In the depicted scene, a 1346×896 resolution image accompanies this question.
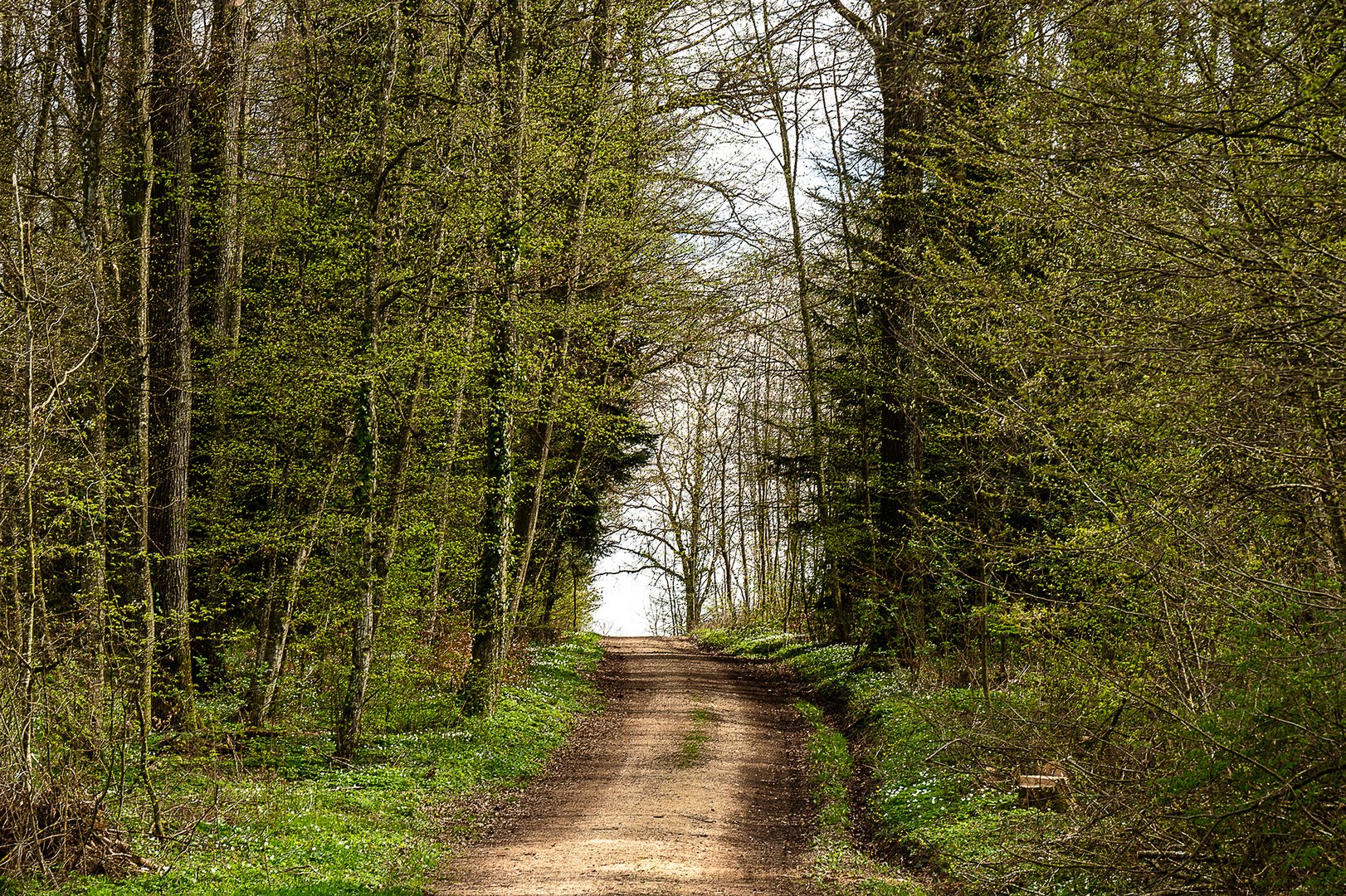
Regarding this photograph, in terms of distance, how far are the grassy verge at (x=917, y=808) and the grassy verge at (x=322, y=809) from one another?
397 cm

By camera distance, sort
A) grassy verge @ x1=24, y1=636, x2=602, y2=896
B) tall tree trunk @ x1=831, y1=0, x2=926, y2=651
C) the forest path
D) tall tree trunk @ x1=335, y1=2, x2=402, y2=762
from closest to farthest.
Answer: grassy verge @ x1=24, y1=636, x2=602, y2=896 < the forest path < tall tree trunk @ x1=335, y1=2, x2=402, y2=762 < tall tree trunk @ x1=831, y1=0, x2=926, y2=651

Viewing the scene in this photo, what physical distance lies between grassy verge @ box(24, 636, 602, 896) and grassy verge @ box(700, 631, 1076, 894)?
156 inches

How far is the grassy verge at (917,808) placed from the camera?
859cm

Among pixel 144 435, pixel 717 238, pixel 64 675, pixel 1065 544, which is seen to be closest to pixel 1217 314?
pixel 1065 544

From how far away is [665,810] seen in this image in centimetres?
1206

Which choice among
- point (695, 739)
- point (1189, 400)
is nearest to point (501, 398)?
point (695, 739)

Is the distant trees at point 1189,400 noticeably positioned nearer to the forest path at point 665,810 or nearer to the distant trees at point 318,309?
the forest path at point 665,810

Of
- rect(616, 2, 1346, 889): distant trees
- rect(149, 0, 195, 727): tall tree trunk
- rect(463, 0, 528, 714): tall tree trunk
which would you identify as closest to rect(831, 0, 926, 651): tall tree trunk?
rect(463, 0, 528, 714): tall tree trunk

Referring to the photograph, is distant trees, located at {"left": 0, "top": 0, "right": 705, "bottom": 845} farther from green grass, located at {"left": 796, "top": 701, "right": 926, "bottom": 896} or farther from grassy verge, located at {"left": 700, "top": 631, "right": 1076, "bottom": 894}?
grassy verge, located at {"left": 700, "top": 631, "right": 1076, "bottom": 894}

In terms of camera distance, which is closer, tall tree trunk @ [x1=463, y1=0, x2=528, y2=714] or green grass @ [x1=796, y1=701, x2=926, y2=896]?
green grass @ [x1=796, y1=701, x2=926, y2=896]

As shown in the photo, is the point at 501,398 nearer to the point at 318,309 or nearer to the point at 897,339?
the point at 318,309

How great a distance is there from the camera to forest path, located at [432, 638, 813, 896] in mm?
9336

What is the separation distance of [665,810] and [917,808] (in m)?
2.89

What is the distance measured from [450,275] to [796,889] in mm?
8483
